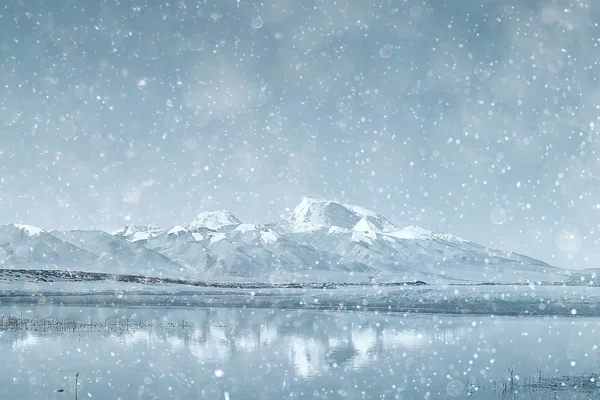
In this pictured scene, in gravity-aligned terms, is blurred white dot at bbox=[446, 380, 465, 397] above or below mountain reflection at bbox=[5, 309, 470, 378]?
A: above

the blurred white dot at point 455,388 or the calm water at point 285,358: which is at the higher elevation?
the blurred white dot at point 455,388

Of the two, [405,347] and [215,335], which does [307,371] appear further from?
[215,335]

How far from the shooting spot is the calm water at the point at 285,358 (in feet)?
72.3

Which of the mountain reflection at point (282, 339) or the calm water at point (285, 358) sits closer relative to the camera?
the calm water at point (285, 358)

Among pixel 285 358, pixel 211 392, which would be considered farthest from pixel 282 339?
pixel 211 392

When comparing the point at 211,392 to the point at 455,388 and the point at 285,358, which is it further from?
the point at 455,388

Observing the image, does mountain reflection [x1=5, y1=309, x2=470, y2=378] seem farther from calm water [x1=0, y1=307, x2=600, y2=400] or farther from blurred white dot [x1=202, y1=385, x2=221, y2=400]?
blurred white dot [x1=202, y1=385, x2=221, y2=400]

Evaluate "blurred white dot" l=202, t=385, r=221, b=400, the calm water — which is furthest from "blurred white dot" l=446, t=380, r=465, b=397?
"blurred white dot" l=202, t=385, r=221, b=400

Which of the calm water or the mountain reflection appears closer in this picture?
the calm water

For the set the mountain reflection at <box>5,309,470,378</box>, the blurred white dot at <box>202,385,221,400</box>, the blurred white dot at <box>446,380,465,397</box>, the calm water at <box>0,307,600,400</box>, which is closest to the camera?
the blurred white dot at <box>202,385,221,400</box>

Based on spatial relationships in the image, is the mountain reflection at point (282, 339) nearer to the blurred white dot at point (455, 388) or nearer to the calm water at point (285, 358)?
the calm water at point (285, 358)

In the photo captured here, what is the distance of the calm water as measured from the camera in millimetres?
22047

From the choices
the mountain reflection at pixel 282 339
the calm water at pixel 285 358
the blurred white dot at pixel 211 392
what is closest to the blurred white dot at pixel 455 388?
the calm water at pixel 285 358

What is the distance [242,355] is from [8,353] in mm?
11227
